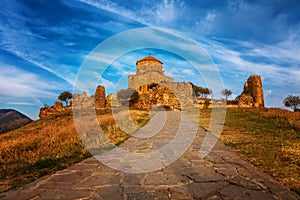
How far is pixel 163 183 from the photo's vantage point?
11.0ft

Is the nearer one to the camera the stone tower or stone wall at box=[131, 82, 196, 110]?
stone wall at box=[131, 82, 196, 110]

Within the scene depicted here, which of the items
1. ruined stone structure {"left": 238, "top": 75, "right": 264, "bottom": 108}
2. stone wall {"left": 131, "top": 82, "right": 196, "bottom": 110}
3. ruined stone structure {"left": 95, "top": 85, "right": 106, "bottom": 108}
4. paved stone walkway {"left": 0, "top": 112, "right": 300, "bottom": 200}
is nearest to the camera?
paved stone walkway {"left": 0, "top": 112, "right": 300, "bottom": 200}

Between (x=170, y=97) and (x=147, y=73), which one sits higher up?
(x=147, y=73)

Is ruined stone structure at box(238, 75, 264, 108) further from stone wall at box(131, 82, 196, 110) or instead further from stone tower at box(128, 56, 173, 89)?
stone tower at box(128, 56, 173, 89)

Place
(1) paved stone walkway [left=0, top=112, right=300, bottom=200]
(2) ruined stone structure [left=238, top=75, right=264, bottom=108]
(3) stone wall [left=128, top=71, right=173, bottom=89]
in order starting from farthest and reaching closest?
(3) stone wall [left=128, top=71, right=173, bottom=89] → (2) ruined stone structure [left=238, top=75, right=264, bottom=108] → (1) paved stone walkway [left=0, top=112, right=300, bottom=200]

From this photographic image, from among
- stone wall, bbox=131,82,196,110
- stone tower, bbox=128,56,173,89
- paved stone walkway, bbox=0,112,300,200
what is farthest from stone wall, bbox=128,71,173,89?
paved stone walkway, bbox=0,112,300,200

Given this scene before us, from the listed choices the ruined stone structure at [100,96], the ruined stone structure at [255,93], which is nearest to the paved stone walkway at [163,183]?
the ruined stone structure at [255,93]

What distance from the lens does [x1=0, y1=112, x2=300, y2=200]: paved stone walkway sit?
2896 millimetres

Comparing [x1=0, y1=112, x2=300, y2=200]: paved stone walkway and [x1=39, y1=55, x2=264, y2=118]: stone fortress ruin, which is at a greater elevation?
[x1=39, y1=55, x2=264, y2=118]: stone fortress ruin

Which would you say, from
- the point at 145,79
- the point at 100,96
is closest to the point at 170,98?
the point at 100,96

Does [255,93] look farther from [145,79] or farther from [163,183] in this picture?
[163,183]

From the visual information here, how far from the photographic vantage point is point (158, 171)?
398 centimetres

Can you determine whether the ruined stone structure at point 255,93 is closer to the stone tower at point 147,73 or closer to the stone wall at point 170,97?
the stone wall at point 170,97

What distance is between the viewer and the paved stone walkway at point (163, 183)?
2896mm
